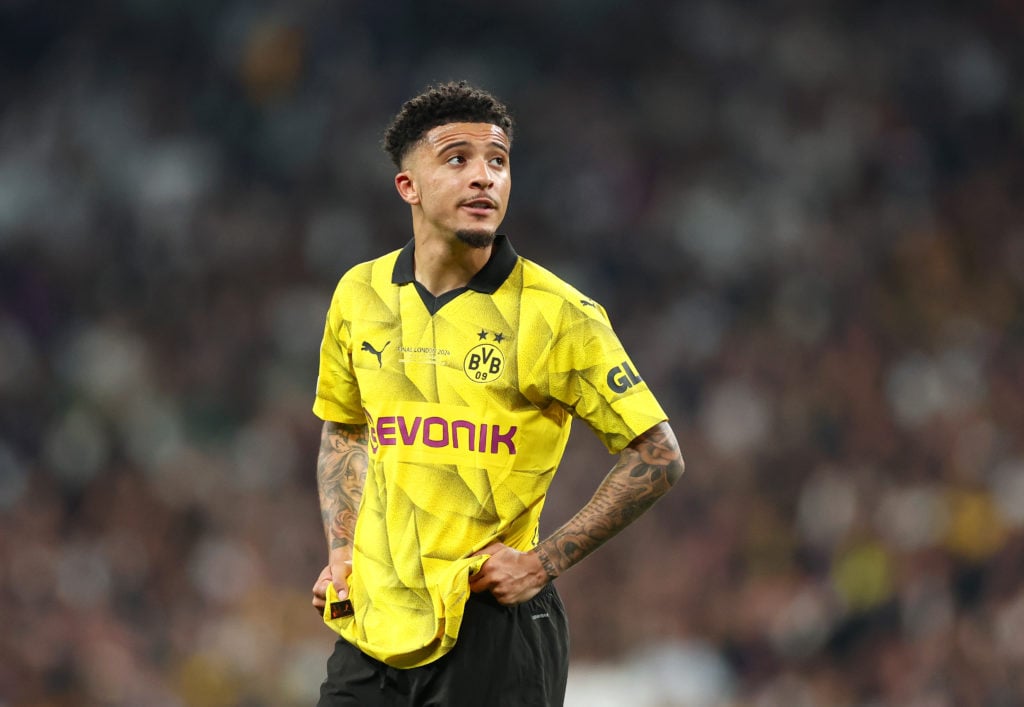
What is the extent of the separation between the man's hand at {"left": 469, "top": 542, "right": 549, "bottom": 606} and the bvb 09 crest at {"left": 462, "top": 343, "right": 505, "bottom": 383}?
0.41m

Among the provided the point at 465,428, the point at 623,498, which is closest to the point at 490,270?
the point at 465,428

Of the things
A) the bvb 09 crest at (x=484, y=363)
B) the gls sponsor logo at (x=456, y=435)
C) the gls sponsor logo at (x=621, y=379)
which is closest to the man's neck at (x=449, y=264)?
the bvb 09 crest at (x=484, y=363)

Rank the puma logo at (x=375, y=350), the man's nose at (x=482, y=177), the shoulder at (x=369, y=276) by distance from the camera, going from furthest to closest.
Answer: the shoulder at (x=369, y=276) → the puma logo at (x=375, y=350) → the man's nose at (x=482, y=177)

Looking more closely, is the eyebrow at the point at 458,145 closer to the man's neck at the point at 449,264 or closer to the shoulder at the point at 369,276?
the man's neck at the point at 449,264

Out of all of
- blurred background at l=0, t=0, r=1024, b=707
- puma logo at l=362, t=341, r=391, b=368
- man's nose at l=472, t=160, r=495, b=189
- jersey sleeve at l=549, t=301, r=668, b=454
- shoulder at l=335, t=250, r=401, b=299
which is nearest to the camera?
jersey sleeve at l=549, t=301, r=668, b=454

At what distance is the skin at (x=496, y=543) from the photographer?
10.6 feet

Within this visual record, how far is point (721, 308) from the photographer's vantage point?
941 centimetres

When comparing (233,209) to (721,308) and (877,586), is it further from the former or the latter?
(877,586)

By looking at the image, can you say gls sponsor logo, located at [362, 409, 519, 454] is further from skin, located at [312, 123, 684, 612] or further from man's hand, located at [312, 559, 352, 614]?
man's hand, located at [312, 559, 352, 614]

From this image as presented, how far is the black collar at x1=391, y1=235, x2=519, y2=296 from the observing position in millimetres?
3400

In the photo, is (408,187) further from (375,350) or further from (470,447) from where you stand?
(470,447)

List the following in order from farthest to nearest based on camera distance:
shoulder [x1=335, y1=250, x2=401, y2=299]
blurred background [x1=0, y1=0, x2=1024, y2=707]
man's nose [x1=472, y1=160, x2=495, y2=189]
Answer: blurred background [x1=0, y1=0, x2=1024, y2=707]
shoulder [x1=335, y1=250, x2=401, y2=299]
man's nose [x1=472, y1=160, x2=495, y2=189]

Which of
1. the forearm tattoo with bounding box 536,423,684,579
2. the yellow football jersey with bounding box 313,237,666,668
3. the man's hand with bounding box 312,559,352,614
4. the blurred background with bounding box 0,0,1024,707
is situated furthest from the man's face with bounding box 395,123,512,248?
the blurred background with bounding box 0,0,1024,707

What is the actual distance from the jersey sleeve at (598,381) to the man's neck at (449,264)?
11.0 inches
